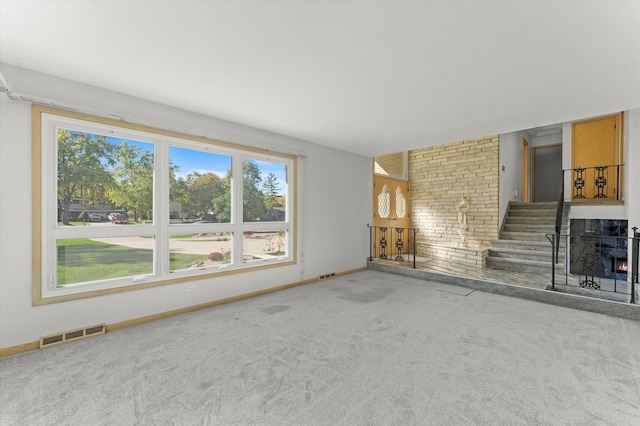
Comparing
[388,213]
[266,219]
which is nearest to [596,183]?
[388,213]

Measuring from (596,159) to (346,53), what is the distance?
7.05 metres

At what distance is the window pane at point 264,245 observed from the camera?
168 inches

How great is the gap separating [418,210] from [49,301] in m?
7.31

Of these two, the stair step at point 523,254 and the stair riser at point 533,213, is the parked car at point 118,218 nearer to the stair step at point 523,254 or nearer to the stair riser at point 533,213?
the stair step at point 523,254

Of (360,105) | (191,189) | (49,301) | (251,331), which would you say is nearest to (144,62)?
(191,189)

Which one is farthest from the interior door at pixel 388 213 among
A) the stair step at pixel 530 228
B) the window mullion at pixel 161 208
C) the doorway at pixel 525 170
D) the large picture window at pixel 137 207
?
the window mullion at pixel 161 208

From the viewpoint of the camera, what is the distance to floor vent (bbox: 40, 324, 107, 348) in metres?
2.62

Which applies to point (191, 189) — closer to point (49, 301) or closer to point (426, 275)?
point (49, 301)

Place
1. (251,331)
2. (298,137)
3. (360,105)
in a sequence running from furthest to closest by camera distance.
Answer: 1. (298,137)
2. (360,105)
3. (251,331)

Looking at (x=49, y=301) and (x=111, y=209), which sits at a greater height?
(x=111, y=209)

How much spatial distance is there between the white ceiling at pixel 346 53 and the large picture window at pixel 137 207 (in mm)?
594

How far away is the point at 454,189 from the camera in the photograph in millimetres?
6953

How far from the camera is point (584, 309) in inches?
142

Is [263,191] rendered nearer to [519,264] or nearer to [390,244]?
[390,244]
